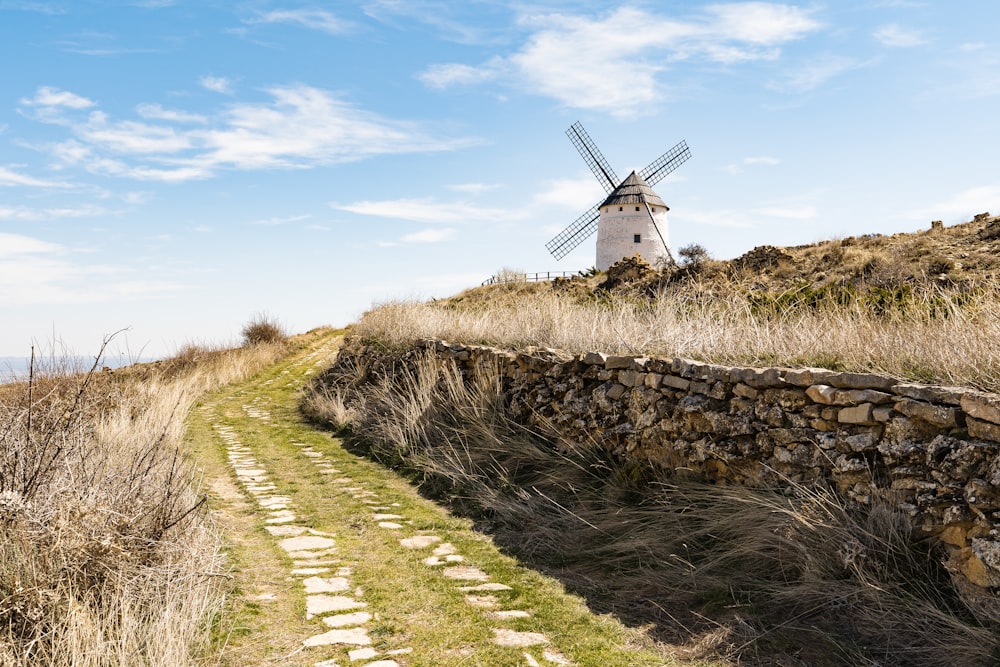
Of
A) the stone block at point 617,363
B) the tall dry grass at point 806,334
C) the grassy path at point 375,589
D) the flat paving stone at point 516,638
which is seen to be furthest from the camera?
the stone block at point 617,363

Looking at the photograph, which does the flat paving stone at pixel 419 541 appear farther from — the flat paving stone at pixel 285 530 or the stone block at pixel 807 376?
the stone block at pixel 807 376

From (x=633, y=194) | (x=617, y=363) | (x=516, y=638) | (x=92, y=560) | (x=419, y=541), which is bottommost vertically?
(x=516, y=638)

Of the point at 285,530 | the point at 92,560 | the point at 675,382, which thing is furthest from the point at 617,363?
the point at 92,560

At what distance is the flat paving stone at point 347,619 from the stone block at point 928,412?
3.53 meters

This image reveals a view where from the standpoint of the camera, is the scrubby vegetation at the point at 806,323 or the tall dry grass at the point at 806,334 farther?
the scrubby vegetation at the point at 806,323

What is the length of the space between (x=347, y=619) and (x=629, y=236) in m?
33.8

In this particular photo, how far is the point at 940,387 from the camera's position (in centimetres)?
409

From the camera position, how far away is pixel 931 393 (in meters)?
4.04

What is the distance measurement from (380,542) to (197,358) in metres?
14.9

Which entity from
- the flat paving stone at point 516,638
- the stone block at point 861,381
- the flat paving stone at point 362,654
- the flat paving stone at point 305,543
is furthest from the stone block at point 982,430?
the flat paving stone at point 305,543

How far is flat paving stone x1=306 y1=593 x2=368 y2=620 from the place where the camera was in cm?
440

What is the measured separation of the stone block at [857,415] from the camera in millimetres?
4348

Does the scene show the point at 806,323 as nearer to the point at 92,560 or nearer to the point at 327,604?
the point at 327,604

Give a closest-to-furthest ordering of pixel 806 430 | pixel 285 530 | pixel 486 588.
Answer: pixel 806 430 < pixel 486 588 < pixel 285 530
